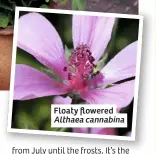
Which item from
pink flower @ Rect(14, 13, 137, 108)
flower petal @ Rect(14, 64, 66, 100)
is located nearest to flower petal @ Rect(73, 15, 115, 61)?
pink flower @ Rect(14, 13, 137, 108)

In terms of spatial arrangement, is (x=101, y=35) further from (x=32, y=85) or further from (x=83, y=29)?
(x=32, y=85)

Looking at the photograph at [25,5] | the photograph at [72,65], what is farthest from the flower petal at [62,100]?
the photograph at [25,5]

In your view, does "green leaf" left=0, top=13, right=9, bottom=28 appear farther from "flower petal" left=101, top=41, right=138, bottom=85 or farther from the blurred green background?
"flower petal" left=101, top=41, right=138, bottom=85

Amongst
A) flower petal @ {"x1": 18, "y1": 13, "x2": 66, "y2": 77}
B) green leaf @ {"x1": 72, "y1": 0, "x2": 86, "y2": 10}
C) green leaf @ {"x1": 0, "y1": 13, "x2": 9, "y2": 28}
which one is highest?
green leaf @ {"x1": 72, "y1": 0, "x2": 86, "y2": 10}

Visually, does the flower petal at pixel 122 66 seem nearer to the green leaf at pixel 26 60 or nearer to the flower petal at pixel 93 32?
the flower petal at pixel 93 32

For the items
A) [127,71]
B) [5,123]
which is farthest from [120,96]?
[5,123]
